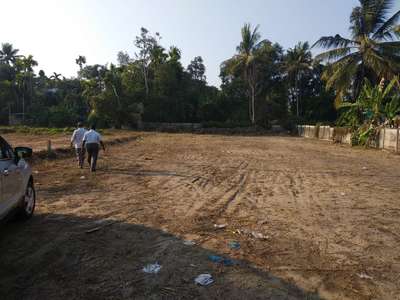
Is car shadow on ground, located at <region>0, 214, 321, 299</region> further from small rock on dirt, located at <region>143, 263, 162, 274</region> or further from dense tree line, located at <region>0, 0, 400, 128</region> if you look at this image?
dense tree line, located at <region>0, 0, 400, 128</region>

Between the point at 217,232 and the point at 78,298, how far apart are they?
2329 millimetres

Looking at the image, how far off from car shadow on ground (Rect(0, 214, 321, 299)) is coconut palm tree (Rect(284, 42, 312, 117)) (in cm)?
4685

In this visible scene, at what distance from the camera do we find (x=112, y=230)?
200 inches

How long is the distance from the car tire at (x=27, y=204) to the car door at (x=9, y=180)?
0.99 ft

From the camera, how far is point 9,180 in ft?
15.0

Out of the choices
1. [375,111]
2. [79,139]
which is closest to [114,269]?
[79,139]

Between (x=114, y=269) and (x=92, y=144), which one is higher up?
(x=92, y=144)

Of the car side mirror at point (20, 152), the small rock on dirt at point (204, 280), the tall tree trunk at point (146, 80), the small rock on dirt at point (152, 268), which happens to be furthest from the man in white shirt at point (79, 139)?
the tall tree trunk at point (146, 80)

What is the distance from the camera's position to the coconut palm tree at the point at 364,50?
23656 mm

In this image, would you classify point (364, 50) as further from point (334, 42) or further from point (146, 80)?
point (146, 80)

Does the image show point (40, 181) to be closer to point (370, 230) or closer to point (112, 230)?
point (112, 230)

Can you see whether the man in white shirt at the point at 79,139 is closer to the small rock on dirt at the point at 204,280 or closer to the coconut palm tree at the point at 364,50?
the small rock on dirt at the point at 204,280

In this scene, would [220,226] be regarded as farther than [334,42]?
No

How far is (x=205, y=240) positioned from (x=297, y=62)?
154 ft
